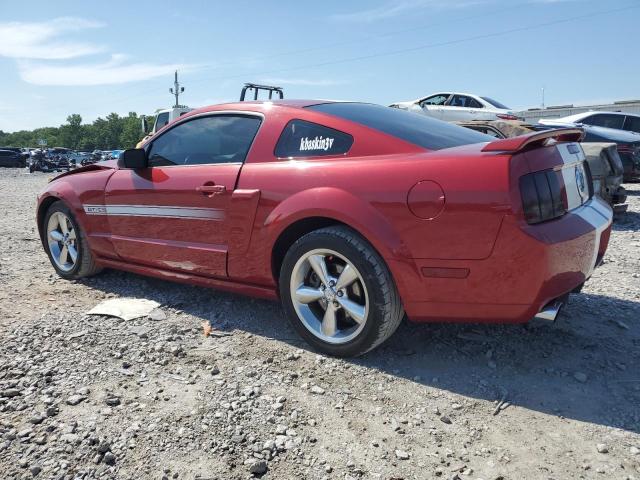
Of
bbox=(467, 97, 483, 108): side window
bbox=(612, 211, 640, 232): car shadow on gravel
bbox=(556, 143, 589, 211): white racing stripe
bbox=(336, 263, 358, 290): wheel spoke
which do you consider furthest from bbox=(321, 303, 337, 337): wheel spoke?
bbox=(467, 97, 483, 108): side window

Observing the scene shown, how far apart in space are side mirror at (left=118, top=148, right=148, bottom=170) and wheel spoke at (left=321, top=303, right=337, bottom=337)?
190 centimetres

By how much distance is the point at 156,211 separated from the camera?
366 centimetres

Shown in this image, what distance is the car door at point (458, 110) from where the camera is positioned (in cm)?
1312

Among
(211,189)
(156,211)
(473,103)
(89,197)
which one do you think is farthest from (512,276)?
(473,103)

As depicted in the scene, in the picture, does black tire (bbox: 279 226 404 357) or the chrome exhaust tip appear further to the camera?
black tire (bbox: 279 226 404 357)

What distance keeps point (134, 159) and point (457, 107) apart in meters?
11.5

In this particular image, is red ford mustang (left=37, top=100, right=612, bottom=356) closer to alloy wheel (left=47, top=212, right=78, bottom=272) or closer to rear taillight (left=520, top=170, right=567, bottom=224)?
rear taillight (left=520, top=170, right=567, bottom=224)

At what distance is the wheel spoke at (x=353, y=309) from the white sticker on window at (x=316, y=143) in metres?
0.88

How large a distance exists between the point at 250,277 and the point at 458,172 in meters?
1.46

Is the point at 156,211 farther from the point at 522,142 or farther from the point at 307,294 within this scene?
the point at 522,142

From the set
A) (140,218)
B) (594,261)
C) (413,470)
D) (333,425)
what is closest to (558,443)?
(413,470)

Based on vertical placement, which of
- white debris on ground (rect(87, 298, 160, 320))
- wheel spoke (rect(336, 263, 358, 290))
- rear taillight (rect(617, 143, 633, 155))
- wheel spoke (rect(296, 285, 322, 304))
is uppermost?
rear taillight (rect(617, 143, 633, 155))

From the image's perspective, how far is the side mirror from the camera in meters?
3.76

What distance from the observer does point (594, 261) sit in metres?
2.74
